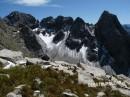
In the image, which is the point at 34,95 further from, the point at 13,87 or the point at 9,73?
the point at 9,73

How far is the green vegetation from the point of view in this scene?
59.3ft

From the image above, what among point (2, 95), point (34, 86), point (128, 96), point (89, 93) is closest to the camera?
point (2, 95)

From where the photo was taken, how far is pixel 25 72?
67.4ft

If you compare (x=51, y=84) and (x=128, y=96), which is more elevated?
(x=51, y=84)

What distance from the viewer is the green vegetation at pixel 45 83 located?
18.1 meters

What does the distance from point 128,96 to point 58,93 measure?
5711mm

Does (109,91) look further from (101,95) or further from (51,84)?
(51,84)

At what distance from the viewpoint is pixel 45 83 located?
62.6ft

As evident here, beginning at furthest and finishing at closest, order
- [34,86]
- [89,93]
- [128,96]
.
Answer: [128,96] → [89,93] → [34,86]

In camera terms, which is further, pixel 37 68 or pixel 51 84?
pixel 37 68

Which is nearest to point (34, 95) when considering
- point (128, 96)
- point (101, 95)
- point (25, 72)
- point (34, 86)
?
point (34, 86)

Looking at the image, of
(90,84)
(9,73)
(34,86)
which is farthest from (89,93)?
(9,73)

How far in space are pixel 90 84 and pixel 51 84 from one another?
13.3 feet

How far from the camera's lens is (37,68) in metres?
21.8
